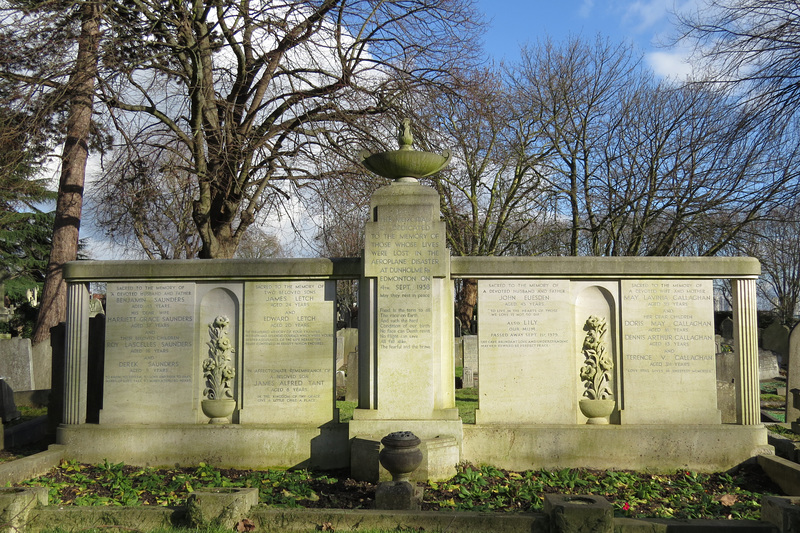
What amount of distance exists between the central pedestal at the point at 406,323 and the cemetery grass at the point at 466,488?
75 centimetres

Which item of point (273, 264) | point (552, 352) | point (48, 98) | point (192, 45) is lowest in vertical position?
point (552, 352)

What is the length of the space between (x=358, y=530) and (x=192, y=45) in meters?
8.94

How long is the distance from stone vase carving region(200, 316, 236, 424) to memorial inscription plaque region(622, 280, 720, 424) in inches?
194

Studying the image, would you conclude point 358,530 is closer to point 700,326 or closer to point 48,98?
point 700,326

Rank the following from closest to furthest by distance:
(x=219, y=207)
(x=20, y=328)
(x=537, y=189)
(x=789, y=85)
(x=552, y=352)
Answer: (x=552, y=352) < (x=789, y=85) < (x=219, y=207) < (x=537, y=189) < (x=20, y=328)

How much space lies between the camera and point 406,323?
24.5ft

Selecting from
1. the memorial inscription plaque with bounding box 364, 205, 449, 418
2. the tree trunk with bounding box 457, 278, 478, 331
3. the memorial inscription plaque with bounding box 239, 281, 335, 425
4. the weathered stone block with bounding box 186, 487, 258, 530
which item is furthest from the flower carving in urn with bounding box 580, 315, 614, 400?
the tree trunk with bounding box 457, 278, 478, 331

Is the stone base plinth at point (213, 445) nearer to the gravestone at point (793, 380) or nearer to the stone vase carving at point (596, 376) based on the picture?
the stone vase carving at point (596, 376)

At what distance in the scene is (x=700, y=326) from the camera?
7848 mm

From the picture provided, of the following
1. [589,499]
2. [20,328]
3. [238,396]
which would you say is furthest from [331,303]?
[20,328]

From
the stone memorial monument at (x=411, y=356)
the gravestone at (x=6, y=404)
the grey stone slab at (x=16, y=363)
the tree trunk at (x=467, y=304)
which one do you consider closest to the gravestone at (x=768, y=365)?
the tree trunk at (x=467, y=304)

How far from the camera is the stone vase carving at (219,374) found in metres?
7.91

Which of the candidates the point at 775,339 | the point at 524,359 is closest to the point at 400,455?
the point at 524,359

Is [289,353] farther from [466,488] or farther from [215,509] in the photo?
[215,509]
